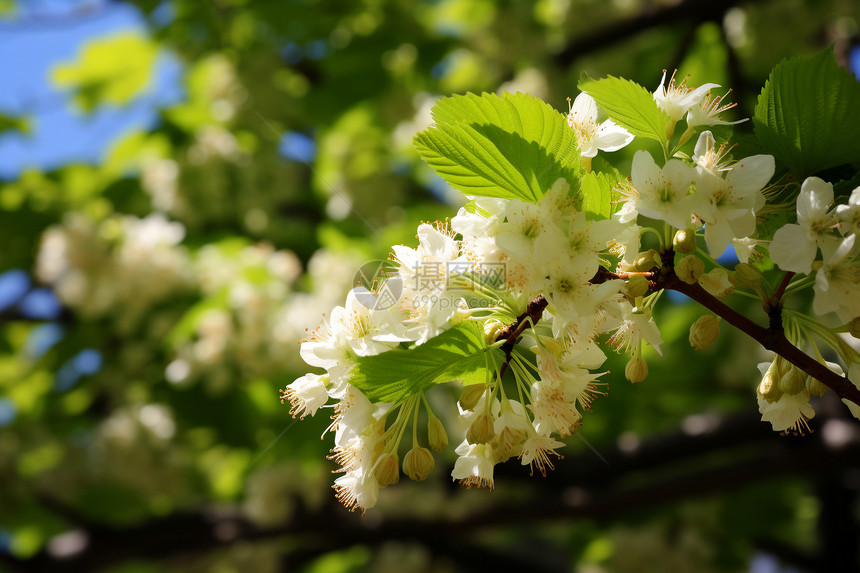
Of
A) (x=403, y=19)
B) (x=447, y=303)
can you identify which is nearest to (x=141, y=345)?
(x=403, y=19)

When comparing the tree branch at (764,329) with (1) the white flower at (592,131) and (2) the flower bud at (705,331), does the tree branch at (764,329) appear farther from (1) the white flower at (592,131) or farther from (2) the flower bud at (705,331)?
(1) the white flower at (592,131)

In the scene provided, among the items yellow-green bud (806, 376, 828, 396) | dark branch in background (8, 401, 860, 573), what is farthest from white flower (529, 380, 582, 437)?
dark branch in background (8, 401, 860, 573)

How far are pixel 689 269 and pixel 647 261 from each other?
6 cm

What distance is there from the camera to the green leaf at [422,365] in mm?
842

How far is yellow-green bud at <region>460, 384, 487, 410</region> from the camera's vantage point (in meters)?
0.91

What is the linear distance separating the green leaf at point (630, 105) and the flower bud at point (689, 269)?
0.19 meters

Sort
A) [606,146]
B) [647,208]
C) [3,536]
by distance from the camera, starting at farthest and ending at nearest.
Result: [3,536]
[606,146]
[647,208]

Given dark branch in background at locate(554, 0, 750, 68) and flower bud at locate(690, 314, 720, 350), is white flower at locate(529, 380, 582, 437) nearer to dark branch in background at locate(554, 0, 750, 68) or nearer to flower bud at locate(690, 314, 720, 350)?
flower bud at locate(690, 314, 720, 350)

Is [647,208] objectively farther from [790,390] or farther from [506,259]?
[790,390]

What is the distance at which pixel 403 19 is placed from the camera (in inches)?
158

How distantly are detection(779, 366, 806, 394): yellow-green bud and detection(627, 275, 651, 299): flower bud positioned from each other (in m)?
0.25

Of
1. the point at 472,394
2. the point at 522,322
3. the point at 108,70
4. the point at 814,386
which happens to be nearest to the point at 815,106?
the point at 814,386

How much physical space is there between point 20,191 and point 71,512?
208cm

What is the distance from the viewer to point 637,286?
84 centimetres
